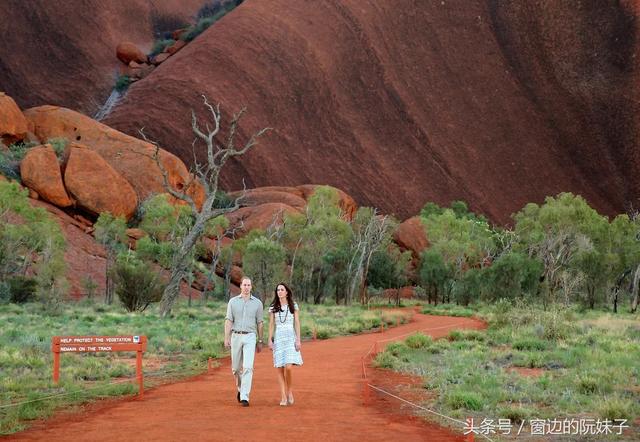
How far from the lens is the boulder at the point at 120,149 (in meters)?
53.9

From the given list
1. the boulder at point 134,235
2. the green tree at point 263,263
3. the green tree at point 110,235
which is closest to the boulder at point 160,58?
the boulder at point 134,235

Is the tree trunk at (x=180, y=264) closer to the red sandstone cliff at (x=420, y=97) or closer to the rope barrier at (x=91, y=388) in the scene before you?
the rope barrier at (x=91, y=388)

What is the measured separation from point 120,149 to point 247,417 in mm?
49840

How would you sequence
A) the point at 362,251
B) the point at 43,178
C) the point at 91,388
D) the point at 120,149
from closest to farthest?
the point at 91,388 < the point at 362,251 < the point at 43,178 < the point at 120,149

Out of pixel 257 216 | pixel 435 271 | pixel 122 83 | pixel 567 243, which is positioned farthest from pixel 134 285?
pixel 122 83

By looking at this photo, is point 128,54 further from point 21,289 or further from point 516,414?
point 516,414

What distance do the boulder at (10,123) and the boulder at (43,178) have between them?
597 cm

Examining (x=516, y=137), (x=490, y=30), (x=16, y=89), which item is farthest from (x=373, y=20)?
(x=16, y=89)

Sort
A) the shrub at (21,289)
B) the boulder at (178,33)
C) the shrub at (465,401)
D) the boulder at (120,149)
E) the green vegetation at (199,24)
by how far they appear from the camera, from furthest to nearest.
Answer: the boulder at (178,33)
the green vegetation at (199,24)
the boulder at (120,149)
the shrub at (21,289)
the shrub at (465,401)

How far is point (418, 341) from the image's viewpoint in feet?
59.9

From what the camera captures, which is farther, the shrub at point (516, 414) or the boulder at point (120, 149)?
the boulder at point (120, 149)

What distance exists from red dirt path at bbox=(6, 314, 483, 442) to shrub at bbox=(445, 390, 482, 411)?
0.68 meters

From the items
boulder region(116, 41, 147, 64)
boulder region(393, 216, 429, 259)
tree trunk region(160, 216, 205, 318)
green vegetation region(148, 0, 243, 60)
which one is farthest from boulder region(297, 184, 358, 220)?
tree trunk region(160, 216, 205, 318)

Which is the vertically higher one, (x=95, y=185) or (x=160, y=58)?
(x=160, y=58)
